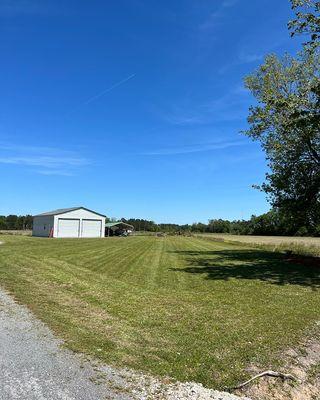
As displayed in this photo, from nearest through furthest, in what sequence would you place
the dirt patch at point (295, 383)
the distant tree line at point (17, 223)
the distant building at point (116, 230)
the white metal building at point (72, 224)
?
the dirt patch at point (295, 383) < the white metal building at point (72, 224) < the distant building at point (116, 230) < the distant tree line at point (17, 223)

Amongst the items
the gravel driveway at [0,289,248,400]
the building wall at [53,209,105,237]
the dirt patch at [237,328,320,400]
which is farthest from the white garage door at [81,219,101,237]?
the dirt patch at [237,328,320,400]

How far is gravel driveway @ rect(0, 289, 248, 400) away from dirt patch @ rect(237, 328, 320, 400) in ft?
1.58

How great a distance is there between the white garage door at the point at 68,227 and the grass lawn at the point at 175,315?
5291 cm

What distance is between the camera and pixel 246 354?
21.6ft

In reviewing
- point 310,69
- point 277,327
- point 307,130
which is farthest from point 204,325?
point 310,69

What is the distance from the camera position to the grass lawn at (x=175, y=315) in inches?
246

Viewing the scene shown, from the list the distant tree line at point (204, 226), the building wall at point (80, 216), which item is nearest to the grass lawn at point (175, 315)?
the building wall at point (80, 216)

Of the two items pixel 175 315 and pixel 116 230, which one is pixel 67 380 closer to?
pixel 175 315

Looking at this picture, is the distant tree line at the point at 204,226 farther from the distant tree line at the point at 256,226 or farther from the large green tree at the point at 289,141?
the large green tree at the point at 289,141

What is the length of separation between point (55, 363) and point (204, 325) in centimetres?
350

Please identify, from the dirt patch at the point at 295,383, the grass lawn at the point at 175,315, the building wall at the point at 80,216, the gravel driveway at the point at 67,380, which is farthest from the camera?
the building wall at the point at 80,216

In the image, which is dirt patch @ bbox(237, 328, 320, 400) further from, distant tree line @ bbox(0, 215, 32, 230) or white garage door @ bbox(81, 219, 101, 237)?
distant tree line @ bbox(0, 215, 32, 230)

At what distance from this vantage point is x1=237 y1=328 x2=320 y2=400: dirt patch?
532 centimetres

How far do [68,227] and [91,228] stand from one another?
4584mm
